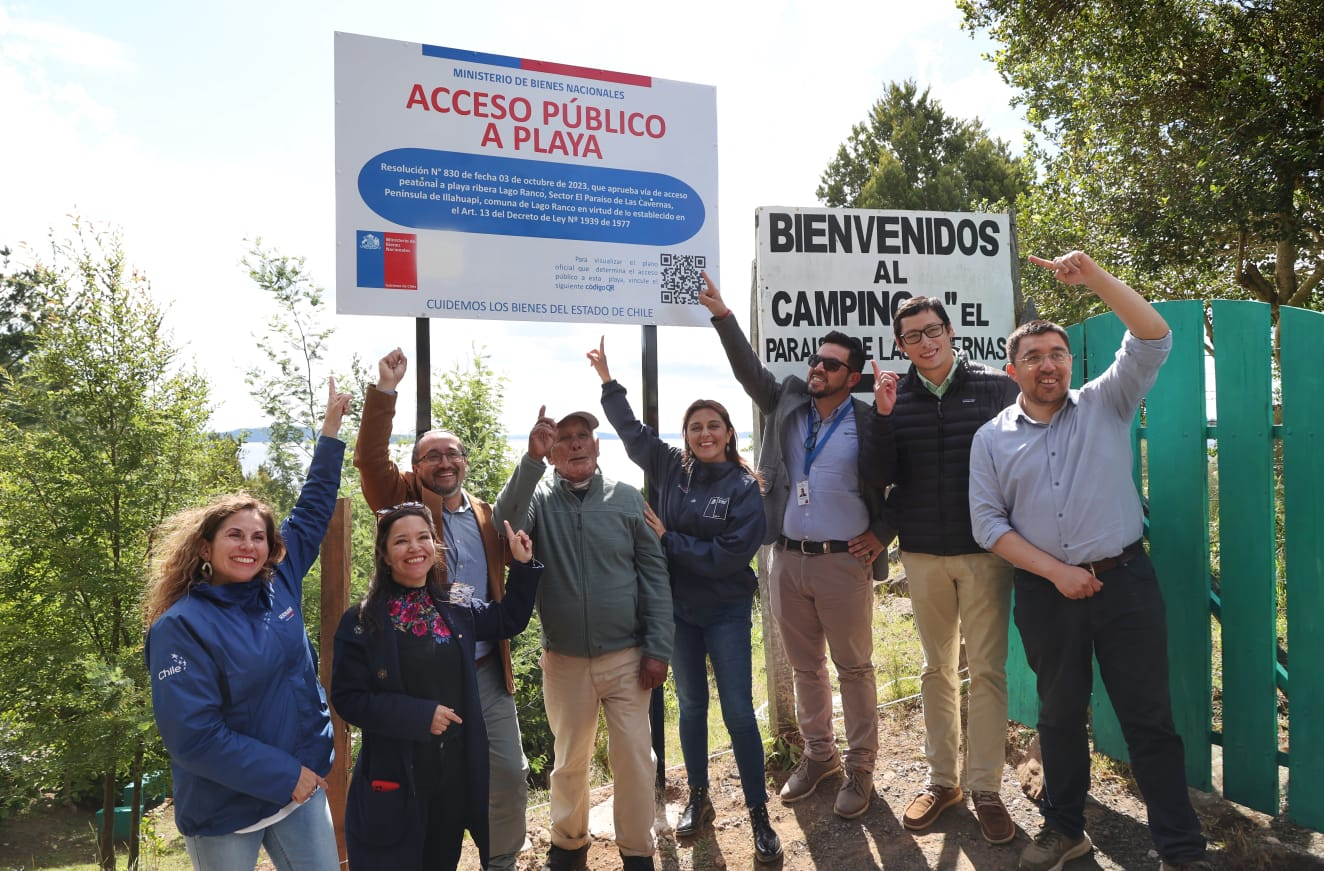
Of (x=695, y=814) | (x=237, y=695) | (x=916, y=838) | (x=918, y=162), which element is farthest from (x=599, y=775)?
(x=918, y=162)

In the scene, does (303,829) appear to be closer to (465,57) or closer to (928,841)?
(928,841)

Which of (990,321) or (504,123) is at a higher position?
Answer: (504,123)

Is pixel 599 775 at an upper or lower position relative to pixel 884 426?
lower

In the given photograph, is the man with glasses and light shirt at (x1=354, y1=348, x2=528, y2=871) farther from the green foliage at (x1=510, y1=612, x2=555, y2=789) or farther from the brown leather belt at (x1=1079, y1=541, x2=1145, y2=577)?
the green foliage at (x1=510, y1=612, x2=555, y2=789)

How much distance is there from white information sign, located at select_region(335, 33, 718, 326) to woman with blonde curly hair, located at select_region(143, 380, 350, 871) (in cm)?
170

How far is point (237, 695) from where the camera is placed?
234 centimetres

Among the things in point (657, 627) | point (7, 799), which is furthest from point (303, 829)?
point (7, 799)

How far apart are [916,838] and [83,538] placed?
1297cm

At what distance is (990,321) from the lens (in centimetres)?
502

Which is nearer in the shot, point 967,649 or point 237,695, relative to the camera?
point 237,695

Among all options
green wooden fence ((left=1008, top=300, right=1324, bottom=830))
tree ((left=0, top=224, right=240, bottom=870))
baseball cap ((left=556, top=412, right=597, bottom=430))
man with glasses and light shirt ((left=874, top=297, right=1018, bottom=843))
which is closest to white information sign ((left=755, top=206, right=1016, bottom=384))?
man with glasses and light shirt ((left=874, top=297, right=1018, bottom=843))

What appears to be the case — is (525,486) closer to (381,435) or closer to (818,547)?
(381,435)

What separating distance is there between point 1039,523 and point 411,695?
241 cm

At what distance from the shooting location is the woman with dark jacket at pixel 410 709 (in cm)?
259
